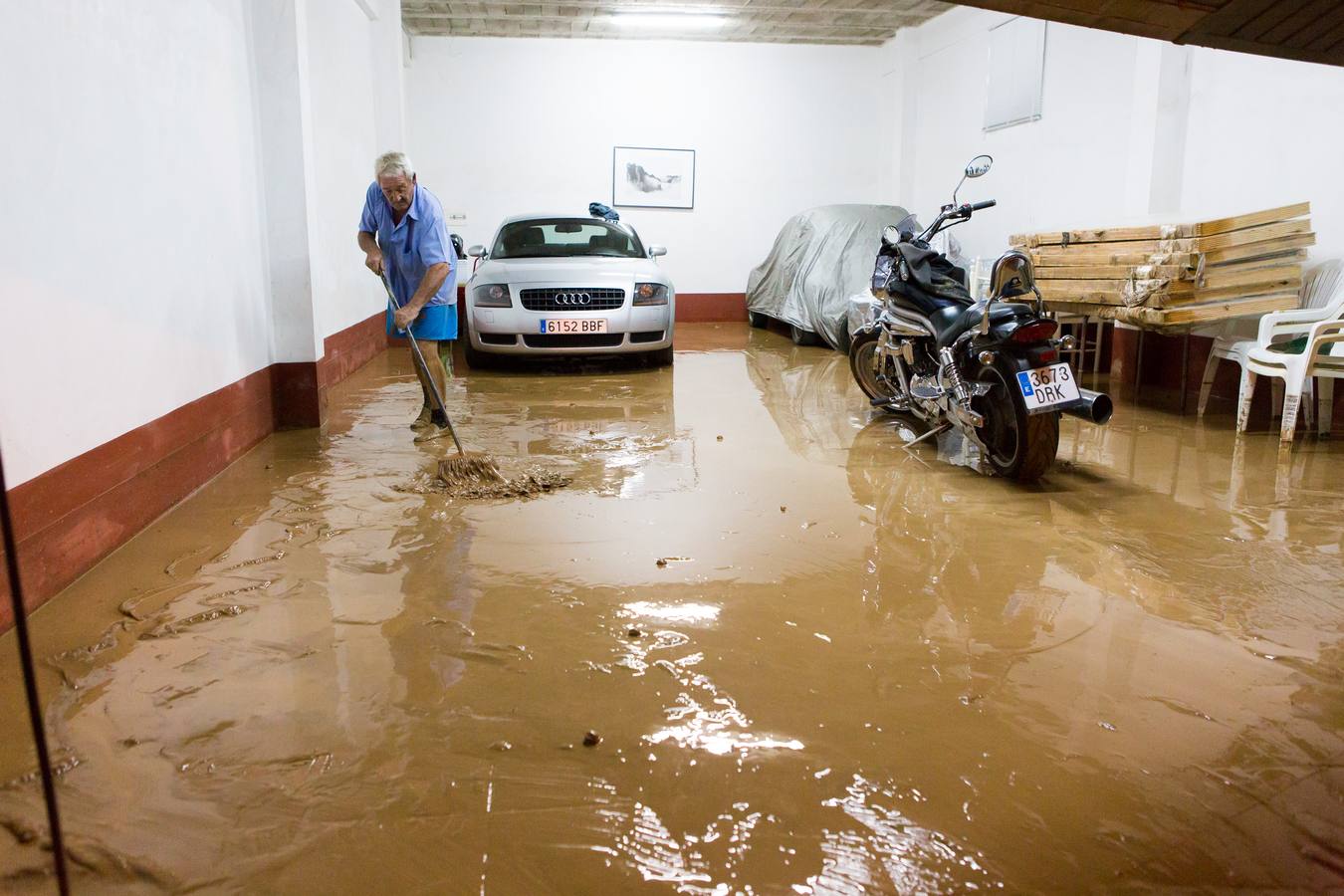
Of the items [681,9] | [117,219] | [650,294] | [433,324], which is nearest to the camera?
[117,219]

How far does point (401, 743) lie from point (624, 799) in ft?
1.79

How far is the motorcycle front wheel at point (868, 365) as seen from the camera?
600 centimetres

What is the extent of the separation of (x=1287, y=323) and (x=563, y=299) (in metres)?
4.99

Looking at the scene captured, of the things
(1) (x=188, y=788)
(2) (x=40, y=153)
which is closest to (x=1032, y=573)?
(1) (x=188, y=788)

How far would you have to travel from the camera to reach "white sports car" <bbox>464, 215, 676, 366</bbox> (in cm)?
740

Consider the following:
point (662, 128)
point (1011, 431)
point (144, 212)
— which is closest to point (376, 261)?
point (144, 212)

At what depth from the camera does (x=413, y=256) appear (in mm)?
5168

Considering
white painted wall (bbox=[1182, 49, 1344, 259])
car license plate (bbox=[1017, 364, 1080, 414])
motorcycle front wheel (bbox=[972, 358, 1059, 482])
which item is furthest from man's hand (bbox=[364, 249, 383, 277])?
white painted wall (bbox=[1182, 49, 1344, 259])

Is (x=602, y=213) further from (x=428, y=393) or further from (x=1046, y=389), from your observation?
(x=1046, y=389)

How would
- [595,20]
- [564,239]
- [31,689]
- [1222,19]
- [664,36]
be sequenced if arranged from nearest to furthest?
[31,689]
[1222,19]
[564,239]
[595,20]
[664,36]

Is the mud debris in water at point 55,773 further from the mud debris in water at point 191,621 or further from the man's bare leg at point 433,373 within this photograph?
the man's bare leg at point 433,373

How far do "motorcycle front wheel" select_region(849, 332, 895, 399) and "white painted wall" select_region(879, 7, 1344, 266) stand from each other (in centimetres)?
282

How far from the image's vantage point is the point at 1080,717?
84.4 inches

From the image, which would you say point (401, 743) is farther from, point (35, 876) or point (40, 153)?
point (40, 153)
